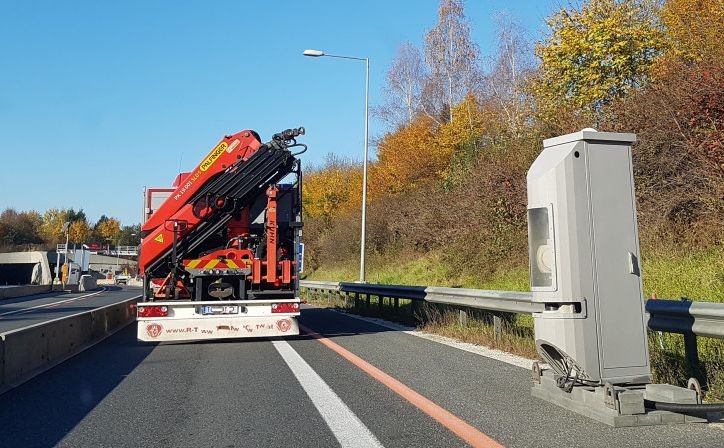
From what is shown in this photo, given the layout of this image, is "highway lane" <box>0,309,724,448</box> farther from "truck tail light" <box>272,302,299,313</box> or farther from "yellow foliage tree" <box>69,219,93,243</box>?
"yellow foliage tree" <box>69,219,93,243</box>

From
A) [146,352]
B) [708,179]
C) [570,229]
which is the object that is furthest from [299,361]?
[708,179]

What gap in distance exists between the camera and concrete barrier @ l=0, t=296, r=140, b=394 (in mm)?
7463

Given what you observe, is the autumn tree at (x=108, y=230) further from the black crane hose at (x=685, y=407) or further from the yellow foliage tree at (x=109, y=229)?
the black crane hose at (x=685, y=407)

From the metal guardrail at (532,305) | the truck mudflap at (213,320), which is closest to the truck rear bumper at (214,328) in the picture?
the truck mudflap at (213,320)

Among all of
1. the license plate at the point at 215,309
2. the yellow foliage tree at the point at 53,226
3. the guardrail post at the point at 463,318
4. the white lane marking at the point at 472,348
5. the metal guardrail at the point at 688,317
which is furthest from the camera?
the yellow foliage tree at the point at 53,226

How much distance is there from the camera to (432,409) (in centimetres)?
573

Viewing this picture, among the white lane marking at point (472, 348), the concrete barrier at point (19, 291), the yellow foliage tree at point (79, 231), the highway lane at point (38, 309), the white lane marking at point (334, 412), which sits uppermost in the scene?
the yellow foliage tree at point (79, 231)

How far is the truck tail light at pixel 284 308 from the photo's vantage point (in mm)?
10898

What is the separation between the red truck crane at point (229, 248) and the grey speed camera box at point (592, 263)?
21.1 feet

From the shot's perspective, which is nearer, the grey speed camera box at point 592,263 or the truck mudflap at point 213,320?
the grey speed camera box at point 592,263

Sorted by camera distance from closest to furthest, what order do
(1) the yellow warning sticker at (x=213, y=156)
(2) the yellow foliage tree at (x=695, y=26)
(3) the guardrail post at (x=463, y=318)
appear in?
(1) the yellow warning sticker at (x=213, y=156) → (3) the guardrail post at (x=463, y=318) → (2) the yellow foliage tree at (x=695, y=26)

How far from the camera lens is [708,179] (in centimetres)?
1220

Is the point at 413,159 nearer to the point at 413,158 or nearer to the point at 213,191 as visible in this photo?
the point at 413,158

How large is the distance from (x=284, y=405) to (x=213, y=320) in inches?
196
